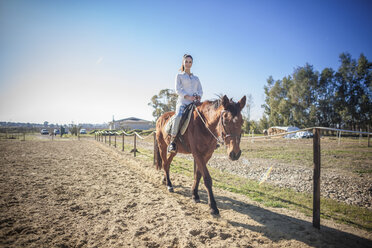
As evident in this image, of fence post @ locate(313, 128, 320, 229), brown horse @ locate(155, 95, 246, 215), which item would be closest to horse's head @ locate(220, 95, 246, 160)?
brown horse @ locate(155, 95, 246, 215)

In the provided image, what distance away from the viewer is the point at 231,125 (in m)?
2.88

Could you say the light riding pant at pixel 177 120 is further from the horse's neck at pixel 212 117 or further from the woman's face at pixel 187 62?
the woman's face at pixel 187 62

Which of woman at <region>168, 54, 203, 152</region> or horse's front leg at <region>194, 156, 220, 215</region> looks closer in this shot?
horse's front leg at <region>194, 156, 220, 215</region>

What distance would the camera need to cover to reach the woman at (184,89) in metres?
4.05

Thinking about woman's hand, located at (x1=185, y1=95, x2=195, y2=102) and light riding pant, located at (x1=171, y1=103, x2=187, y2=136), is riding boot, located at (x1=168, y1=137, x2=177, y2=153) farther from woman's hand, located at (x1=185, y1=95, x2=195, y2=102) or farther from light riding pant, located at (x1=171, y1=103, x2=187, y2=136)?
woman's hand, located at (x1=185, y1=95, x2=195, y2=102)

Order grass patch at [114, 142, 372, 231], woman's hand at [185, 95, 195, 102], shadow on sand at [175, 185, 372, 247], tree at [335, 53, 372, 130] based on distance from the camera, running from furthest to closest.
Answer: tree at [335, 53, 372, 130] < woman's hand at [185, 95, 195, 102] < grass patch at [114, 142, 372, 231] < shadow on sand at [175, 185, 372, 247]

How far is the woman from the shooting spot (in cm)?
405

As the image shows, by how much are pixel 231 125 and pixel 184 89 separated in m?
1.84

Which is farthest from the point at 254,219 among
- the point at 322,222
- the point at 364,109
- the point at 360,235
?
the point at 364,109

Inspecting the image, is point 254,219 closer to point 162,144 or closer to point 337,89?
point 162,144

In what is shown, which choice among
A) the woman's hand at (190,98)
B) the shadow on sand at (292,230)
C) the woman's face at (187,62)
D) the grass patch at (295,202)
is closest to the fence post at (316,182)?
the shadow on sand at (292,230)

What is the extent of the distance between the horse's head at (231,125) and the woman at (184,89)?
1.23 m

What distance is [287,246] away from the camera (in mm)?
2336

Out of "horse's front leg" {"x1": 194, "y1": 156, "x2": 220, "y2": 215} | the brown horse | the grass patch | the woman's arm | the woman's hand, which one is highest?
the woman's arm
